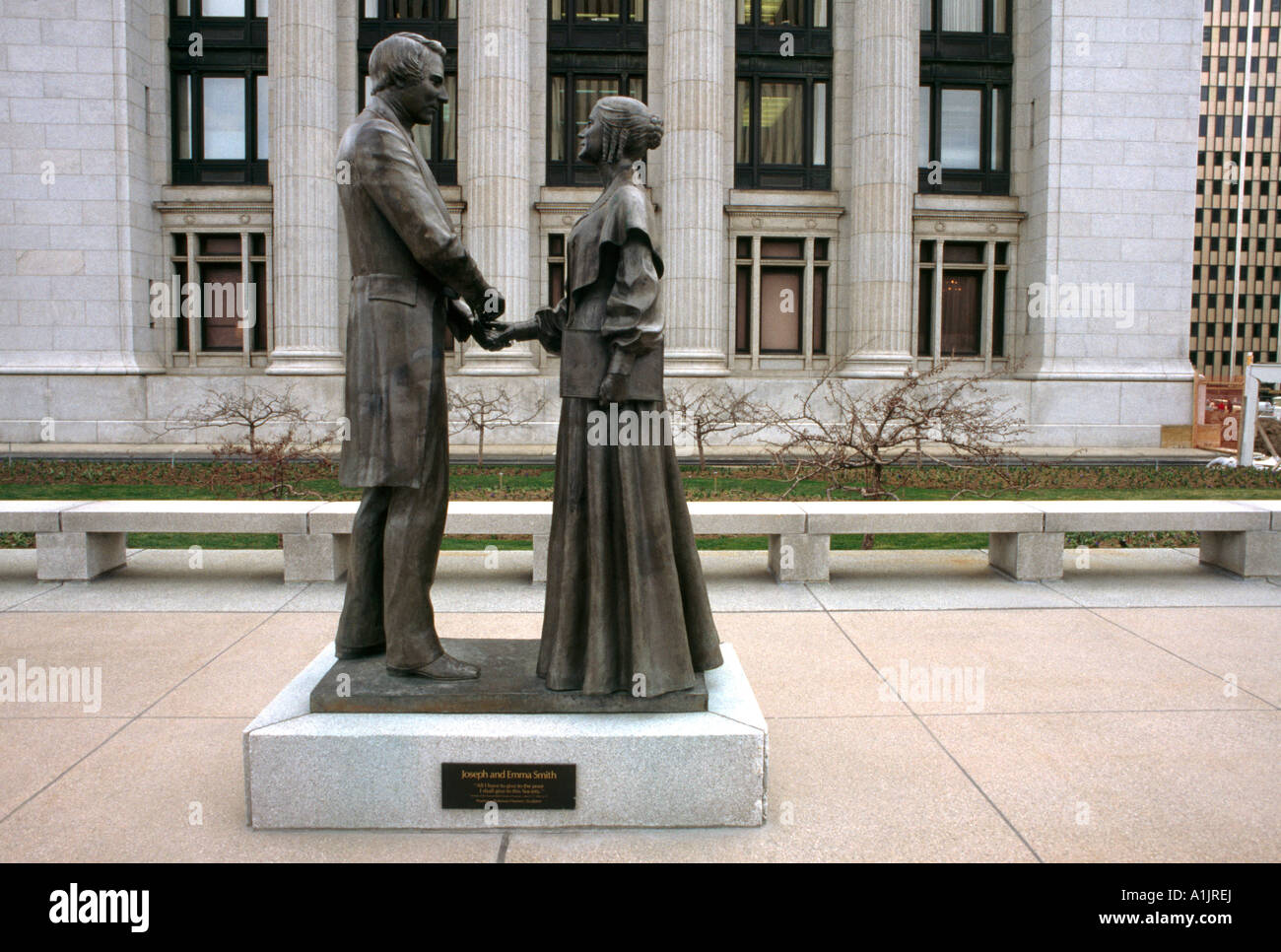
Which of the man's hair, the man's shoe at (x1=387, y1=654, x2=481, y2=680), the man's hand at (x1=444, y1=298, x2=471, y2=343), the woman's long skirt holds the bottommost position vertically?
the man's shoe at (x1=387, y1=654, x2=481, y2=680)

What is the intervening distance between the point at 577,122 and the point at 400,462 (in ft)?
80.0

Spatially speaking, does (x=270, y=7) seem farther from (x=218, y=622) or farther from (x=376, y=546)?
(x=376, y=546)

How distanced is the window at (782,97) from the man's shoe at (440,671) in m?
24.9

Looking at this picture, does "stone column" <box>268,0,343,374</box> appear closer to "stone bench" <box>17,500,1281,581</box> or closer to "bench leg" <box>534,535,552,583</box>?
"stone bench" <box>17,500,1281,581</box>

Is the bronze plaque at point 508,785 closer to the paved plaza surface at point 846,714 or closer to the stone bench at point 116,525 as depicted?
the paved plaza surface at point 846,714

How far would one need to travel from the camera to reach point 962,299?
2811cm

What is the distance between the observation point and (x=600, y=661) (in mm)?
4352

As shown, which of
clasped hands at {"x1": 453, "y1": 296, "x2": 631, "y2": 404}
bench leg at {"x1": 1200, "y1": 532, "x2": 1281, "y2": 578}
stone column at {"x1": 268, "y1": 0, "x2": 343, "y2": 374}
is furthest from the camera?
stone column at {"x1": 268, "y1": 0, "x2": 343, "y2": 374}

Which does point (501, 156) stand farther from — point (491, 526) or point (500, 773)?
point (500, 773)

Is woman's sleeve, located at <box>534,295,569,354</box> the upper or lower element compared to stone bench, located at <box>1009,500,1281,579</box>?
upper

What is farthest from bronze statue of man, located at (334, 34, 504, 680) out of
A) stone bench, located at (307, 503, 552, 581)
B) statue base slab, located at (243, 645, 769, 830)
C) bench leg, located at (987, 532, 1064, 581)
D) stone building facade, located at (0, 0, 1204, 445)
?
stone building facade, located at (0, 0, 1204, 445)

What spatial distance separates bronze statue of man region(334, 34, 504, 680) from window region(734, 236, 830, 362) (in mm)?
23649

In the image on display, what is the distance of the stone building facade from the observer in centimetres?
2428

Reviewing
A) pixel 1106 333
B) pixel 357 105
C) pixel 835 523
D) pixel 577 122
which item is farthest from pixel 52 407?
pixel 1106 333
